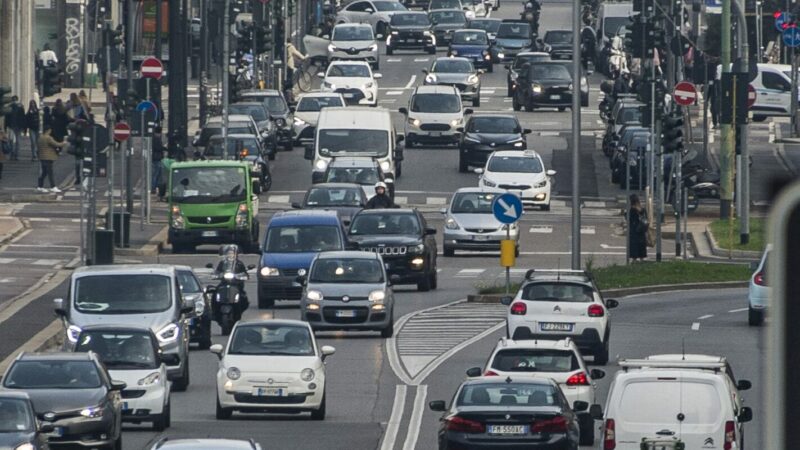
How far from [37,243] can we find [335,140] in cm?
939

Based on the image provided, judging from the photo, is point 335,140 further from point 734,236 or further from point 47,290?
point 47,290

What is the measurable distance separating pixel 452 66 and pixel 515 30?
1799 cm

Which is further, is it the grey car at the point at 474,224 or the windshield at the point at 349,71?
the windshield at the point at 349,71

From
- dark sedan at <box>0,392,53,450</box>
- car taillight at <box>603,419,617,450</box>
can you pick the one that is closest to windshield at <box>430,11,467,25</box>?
dark sedan at <box>0,392,53,450</box>

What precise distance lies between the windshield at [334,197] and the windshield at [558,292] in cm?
1650

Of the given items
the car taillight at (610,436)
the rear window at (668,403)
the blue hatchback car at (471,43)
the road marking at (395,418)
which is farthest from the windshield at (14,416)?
the blue hatchback car at (471,43)

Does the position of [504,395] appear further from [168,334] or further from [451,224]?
[451,224]

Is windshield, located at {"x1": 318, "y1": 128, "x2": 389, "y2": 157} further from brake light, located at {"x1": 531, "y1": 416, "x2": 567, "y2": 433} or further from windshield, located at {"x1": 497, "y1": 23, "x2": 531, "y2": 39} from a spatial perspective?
windshield, located at {"x1": 497, "y1": 23, "x2": 531, "y2": 39}

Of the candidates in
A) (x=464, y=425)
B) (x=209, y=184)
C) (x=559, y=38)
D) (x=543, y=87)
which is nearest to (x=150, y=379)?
(x=464, y=425)

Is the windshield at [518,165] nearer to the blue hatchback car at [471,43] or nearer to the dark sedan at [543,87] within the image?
the dark sedan at [543,87]

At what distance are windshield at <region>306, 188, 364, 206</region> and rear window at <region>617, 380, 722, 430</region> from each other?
28714 mm

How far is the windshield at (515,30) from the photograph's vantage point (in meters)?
96.0

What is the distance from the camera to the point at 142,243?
154 ft

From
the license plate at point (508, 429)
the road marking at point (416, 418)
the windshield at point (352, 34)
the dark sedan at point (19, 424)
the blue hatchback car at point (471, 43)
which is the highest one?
the windshield at point (352, 34)
